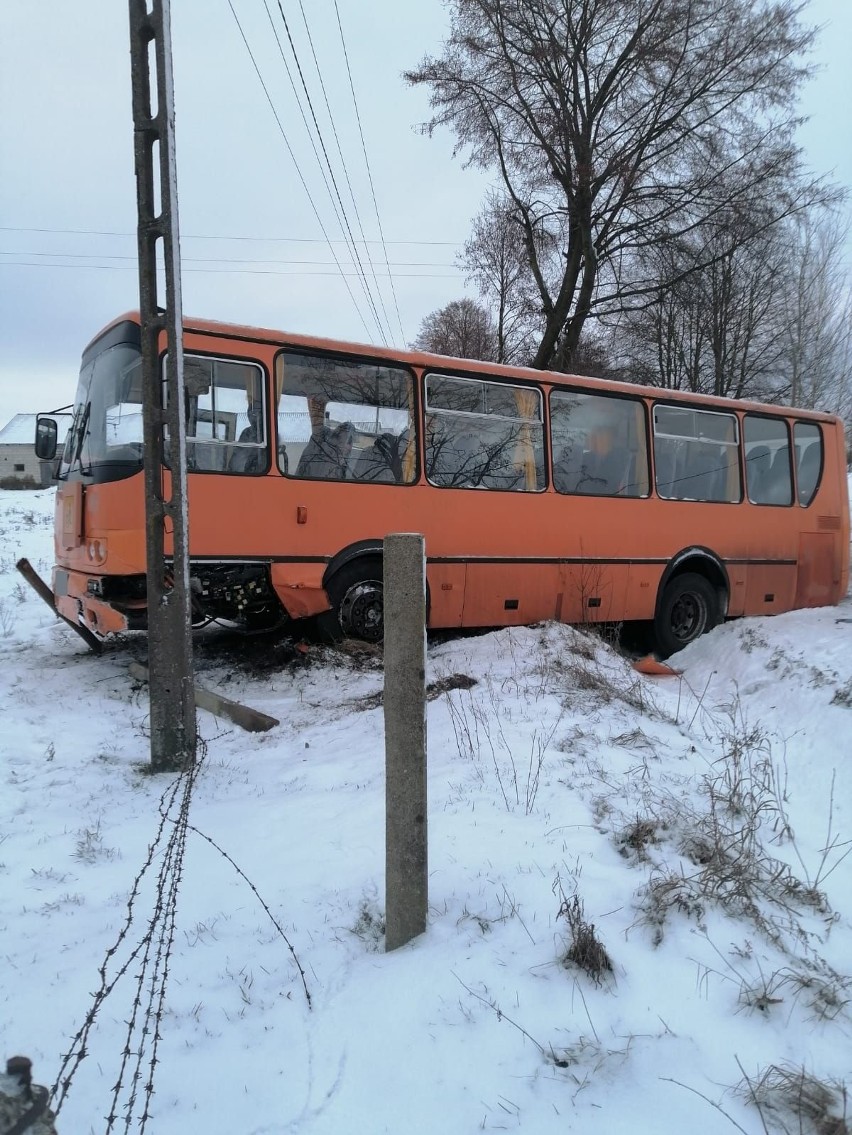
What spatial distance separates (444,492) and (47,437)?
3.62 m

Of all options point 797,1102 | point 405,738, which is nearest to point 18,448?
point 405,738

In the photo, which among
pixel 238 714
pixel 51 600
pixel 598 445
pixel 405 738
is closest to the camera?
pixel 405 738

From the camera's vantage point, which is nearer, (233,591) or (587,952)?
(587,952)

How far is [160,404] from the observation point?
4.18 metres

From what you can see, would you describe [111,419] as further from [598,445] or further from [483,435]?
[598,445]

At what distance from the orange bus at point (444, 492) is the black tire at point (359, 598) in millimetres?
18

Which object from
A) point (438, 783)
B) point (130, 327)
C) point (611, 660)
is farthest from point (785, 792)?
point (130, 327)

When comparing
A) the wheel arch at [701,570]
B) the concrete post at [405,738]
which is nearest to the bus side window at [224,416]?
the concrete post at [405,738]

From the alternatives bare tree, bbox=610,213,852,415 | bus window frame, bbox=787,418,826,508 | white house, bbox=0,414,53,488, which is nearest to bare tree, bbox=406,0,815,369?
bare tree, bbox=610,213,852,415

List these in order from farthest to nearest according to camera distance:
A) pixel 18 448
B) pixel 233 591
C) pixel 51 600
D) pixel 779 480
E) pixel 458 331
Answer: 1. pixel 18 448
2. pixel 458 331
3. pixel 779 480
4. pixel 51 600
5. pixel 233 591

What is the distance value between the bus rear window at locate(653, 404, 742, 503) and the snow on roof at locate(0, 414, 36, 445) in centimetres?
6849

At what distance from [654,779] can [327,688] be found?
2.98 m

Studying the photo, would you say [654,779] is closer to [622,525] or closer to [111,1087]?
[111,1087]

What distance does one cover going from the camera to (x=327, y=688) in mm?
5883
